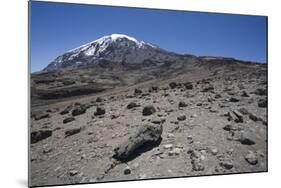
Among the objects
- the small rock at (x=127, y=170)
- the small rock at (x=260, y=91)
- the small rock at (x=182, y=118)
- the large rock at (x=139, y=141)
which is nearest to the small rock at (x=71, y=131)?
the large rock at (x=139, y=141)

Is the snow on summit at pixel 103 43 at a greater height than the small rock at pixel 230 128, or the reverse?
the snow on summit at pixel 103 43

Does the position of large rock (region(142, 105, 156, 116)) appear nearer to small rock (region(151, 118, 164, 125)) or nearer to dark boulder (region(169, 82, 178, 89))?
small rock (region(151, 118, 164, 125))

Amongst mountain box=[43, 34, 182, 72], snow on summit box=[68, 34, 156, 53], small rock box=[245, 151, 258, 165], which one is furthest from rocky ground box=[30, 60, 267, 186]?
snow on summit box=[68, 34, 156, 53]

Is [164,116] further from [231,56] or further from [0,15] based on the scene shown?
[0,15]

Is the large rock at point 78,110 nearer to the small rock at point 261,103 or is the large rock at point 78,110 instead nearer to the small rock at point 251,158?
the small rock at point 251,158

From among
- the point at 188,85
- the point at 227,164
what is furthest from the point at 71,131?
the point at 227,164

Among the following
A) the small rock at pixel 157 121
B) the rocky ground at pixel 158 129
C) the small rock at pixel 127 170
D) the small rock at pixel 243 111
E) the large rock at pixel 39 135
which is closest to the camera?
the large rock at pixel 39 135
